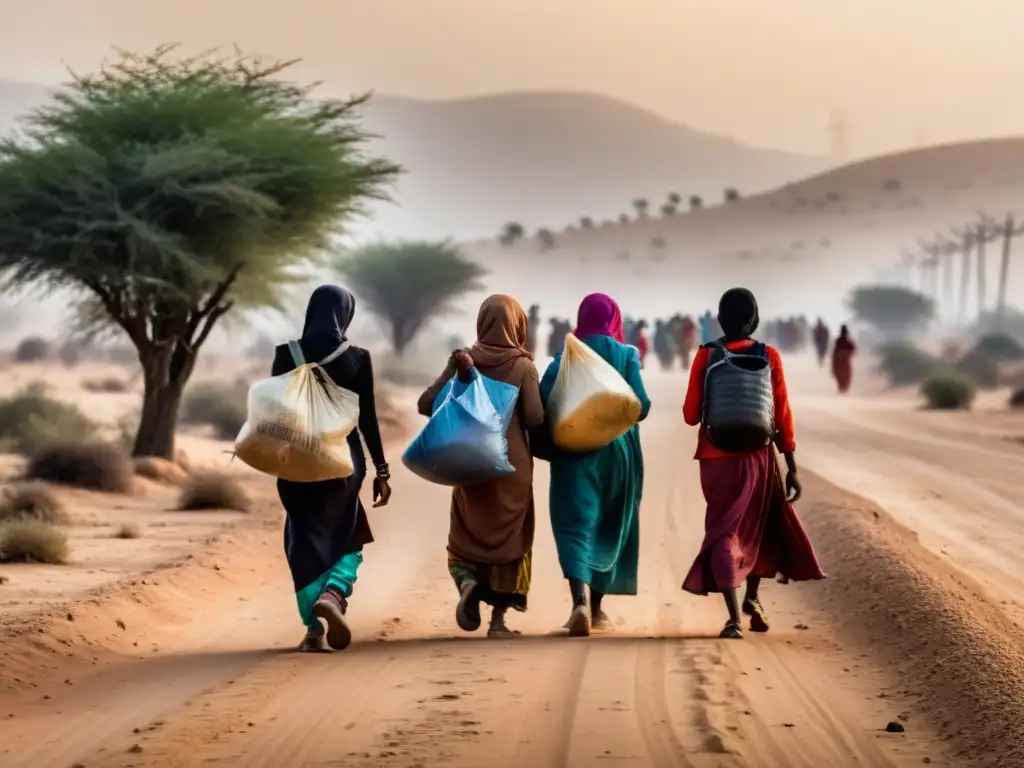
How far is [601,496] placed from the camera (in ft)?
35.7

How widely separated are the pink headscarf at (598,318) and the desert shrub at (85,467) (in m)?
11.0

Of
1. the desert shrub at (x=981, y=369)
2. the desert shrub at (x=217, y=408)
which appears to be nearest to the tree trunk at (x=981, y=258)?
the desert shrub at (x=981, y=369)

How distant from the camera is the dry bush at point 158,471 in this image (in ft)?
74.2

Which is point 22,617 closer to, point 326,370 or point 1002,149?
point 326,370

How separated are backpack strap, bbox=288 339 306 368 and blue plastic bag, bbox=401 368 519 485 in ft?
2.43

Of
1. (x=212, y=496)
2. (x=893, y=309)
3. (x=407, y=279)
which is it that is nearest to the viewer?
(x=212, y=496)

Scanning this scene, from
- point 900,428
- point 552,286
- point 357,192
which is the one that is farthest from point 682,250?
point 357,192

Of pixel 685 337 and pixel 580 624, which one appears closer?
pixel 580 624

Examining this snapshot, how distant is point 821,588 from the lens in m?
13.2

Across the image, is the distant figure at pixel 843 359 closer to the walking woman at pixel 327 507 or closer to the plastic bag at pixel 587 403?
the plastic bag at pixel 587 403

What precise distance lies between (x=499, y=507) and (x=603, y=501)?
29.0 inches

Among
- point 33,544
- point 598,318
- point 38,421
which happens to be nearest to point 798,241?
point 38,421

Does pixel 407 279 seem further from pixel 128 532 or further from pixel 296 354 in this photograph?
pixel 296 354

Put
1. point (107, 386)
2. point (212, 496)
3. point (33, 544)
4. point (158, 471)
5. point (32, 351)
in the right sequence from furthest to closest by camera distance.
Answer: point (32, 351) → point (107, 386) → point (158, 471) → point (212, 496) → point (33, 544)
